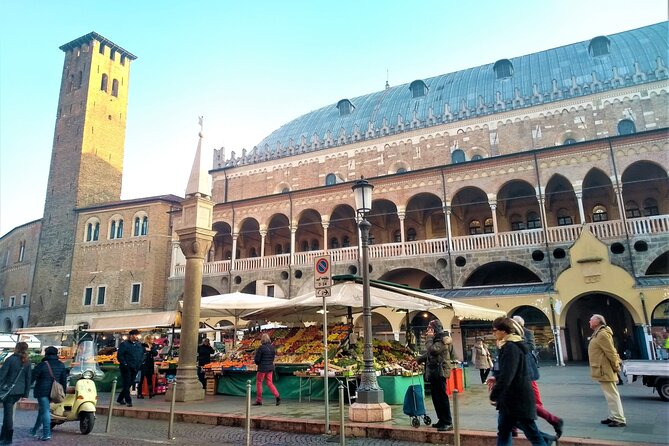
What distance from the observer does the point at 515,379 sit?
4.86 metres

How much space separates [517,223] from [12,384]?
26.1 meters

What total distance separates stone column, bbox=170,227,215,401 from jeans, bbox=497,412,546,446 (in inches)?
321

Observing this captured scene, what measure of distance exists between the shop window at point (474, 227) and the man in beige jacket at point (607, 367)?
21.5m

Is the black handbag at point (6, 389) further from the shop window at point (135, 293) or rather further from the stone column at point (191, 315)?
the shop window at point (135, 293)

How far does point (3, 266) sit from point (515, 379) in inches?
2323

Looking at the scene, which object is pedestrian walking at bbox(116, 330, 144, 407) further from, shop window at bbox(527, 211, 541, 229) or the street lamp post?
shop window at bbox(527, 211, 541, 229)

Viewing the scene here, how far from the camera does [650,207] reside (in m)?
25.4

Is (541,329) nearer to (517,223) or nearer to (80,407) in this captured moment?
(517,223)

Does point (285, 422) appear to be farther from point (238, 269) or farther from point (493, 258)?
point (238, 269)

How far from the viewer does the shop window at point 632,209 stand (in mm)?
25587

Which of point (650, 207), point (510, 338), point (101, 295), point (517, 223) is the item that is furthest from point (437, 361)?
point (101, 295)

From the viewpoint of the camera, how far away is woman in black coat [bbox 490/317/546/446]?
15.7 ft

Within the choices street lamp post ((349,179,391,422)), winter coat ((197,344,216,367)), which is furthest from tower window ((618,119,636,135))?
winter coat ((197,344,216,367))

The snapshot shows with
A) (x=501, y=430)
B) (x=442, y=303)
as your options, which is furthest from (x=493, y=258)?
(x=501, y=430)
